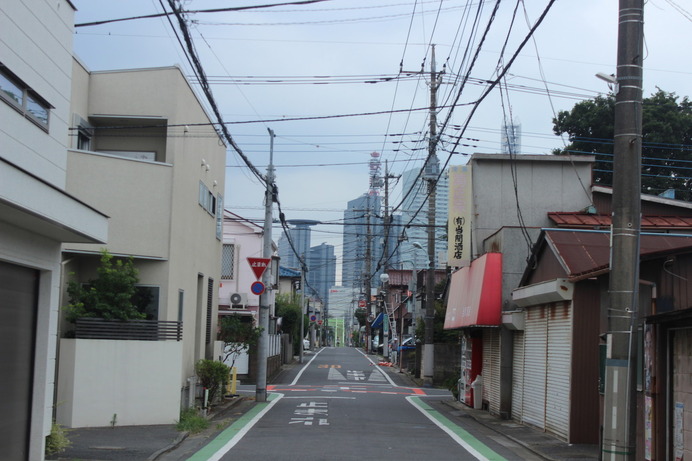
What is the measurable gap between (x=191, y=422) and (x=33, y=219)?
8463mm

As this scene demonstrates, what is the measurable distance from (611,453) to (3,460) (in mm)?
7584

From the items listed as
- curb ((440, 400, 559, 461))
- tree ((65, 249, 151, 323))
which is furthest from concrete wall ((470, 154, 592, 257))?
tree ((65, 249, 151, 323))

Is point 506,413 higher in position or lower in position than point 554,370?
lower

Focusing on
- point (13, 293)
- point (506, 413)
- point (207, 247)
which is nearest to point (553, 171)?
point (506, 413)

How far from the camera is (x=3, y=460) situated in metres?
10.2

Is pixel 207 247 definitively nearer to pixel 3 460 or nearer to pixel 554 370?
pixel 554 370

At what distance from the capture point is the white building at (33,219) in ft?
32.5

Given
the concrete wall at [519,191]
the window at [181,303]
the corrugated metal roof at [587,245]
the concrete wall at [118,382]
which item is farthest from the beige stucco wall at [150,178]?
the corrugated metal roof at [587,245]

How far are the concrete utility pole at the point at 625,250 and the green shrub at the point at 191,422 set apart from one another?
9777 millimetres

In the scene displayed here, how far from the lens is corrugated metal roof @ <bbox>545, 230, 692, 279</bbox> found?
54.2 ft

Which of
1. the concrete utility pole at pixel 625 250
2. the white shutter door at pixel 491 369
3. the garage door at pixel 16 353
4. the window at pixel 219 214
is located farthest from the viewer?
the window at pixel 219 214

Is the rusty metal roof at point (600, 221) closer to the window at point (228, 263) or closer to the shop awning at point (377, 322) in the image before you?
the window at point (228, 263)

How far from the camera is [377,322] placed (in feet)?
257

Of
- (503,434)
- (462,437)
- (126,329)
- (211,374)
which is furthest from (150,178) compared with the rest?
(503,434)
